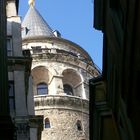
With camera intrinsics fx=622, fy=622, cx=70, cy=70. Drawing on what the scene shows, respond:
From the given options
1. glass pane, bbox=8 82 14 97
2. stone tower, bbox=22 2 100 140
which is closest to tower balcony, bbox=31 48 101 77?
stone tower, bbox=22 2 100 140

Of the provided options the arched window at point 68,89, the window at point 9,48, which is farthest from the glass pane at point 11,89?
the arched window at point 68,89

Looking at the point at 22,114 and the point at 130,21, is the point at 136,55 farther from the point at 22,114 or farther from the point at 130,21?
the point at 22,114

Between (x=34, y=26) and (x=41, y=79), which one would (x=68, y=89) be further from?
(x=34, y=26)

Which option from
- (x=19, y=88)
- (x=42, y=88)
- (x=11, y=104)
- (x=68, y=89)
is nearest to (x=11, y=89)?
(x=19, y=88)

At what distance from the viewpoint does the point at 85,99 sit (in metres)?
48.9

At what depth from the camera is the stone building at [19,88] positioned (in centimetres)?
2267

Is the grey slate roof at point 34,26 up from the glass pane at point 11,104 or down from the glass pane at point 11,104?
up

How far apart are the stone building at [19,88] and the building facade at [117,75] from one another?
526cm

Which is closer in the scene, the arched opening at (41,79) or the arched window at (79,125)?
the arched window at (79,125)

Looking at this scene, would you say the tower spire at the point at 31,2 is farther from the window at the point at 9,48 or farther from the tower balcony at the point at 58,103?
the window at the point at 9,48

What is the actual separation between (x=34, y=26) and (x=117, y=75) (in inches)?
1661

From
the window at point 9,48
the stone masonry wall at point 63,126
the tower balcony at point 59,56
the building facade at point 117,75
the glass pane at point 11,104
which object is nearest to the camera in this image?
the building facade at point 117,75

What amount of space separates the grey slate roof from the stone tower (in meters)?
0.09

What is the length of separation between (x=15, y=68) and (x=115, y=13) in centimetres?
1063
